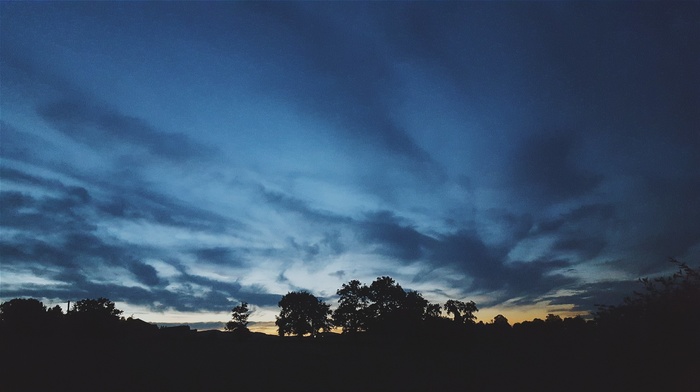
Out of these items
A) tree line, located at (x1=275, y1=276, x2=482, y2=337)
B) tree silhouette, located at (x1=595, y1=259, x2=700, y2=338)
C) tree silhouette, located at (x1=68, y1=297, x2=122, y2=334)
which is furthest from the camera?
tree line, located at (x1=275, y1=276, x2=482, y2=337)

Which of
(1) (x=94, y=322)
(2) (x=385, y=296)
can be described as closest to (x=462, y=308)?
(2) (x=385, y=296)

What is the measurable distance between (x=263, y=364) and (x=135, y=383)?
1697 centimetres

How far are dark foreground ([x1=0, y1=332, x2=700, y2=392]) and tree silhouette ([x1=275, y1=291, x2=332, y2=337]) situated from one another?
1685 inches

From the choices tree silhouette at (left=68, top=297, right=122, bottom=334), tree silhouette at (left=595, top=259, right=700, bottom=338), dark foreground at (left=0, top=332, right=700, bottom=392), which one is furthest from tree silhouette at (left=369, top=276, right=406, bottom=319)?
tree silhouette at (left=595, top=259, right=700, bottom=338)

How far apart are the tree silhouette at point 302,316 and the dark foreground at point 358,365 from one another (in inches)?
1685

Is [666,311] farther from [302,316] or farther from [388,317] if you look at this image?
[302,316]

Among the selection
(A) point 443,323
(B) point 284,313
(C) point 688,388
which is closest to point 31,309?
(B) point 284,313

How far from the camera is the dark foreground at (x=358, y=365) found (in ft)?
55.9

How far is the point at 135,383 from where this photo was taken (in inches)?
1122

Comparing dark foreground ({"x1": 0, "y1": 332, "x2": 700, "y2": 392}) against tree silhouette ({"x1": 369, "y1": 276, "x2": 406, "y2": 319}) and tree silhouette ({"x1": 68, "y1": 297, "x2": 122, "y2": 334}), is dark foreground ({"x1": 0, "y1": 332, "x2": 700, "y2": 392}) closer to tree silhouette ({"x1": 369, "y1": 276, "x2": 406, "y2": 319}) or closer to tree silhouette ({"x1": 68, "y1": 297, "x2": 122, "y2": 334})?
tree silhouette ({"x1": 68, "y1": 297, "x2": 122, "y2": 334})

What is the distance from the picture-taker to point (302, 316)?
328 feet

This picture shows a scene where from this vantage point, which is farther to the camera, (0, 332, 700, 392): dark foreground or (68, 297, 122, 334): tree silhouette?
(68, 297, 122, 334): tree silhouette

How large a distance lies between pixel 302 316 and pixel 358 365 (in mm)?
62144

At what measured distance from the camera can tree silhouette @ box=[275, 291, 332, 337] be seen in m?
99.1
